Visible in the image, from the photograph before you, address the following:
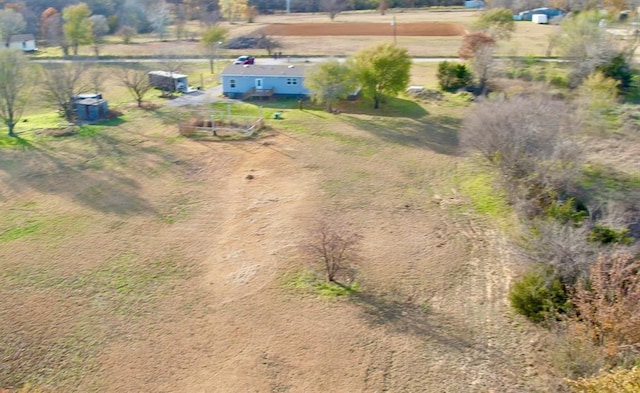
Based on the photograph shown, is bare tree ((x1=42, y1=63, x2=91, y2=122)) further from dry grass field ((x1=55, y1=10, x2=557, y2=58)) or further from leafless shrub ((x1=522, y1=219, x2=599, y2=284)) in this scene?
leafless shrub ((x1=522, y1=219, x2=599, y2=284))

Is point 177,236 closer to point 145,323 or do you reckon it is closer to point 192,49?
point 145,323

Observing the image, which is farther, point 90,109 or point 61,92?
point 61,92

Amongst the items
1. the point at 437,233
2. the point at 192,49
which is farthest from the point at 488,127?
the point at 192,49

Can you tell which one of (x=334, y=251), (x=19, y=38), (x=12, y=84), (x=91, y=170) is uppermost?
(x=19, y=38)

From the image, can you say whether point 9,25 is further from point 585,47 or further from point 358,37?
point 585,47

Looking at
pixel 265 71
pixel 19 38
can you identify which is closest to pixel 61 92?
pixel 265 71

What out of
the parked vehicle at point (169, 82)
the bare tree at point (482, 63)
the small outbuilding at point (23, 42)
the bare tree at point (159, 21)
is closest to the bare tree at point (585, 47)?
the bare tree at point (482, 63)
